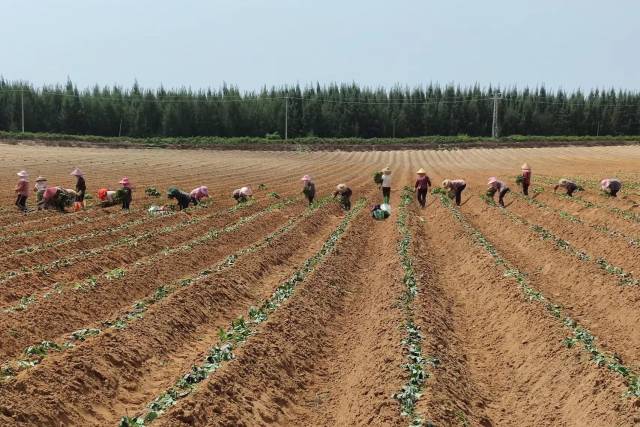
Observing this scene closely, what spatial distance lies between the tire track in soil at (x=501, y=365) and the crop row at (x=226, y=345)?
2340 mm

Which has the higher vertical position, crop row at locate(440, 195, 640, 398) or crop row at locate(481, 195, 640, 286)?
crop row at locate(481, 195, 640, 286)

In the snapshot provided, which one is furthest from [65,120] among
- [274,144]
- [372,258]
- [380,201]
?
[372,258]

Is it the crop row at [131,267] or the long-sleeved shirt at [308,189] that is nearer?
the crop row at [131,267]

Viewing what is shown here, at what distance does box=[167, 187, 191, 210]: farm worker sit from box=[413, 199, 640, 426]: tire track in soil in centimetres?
1165

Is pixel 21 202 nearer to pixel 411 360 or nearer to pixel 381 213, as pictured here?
pixel 381 213

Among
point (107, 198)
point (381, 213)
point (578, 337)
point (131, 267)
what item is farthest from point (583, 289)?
point (107, 198)

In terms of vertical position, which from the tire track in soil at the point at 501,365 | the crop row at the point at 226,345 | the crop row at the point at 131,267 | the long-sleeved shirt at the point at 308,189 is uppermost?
the long-sleeved shirt at the point at 308,189

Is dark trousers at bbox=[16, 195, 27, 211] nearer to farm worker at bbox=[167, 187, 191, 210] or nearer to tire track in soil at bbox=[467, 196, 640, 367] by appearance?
farm worker at bbox=[167, 187, 191, 210]

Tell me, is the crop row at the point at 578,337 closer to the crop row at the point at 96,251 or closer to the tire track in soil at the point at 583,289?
the tire track in soil at the point at 583,289

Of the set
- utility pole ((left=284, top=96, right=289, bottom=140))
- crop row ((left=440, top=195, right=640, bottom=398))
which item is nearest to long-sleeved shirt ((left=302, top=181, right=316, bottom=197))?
crop row ((left=440, top=195, right=640, bottom=398))

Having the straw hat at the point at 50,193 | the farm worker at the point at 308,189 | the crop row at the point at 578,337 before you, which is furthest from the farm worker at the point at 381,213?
the straw hat at the point at 50,193

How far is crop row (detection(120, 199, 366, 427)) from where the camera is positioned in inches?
250

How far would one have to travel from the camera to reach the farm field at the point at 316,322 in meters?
6.79

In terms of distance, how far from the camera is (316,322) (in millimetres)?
9938
